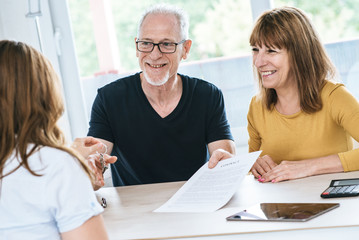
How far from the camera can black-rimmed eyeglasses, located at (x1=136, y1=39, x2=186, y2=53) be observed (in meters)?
2.29

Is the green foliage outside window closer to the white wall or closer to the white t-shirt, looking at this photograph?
the white wall

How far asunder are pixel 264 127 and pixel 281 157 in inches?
6.4

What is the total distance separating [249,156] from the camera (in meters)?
1.70

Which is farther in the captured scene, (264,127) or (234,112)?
(234,112)

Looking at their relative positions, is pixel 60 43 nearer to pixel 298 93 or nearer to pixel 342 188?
pixel 298 93

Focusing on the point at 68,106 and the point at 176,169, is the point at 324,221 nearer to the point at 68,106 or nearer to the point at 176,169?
the point at 176,169

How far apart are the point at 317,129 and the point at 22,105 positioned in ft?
4.38

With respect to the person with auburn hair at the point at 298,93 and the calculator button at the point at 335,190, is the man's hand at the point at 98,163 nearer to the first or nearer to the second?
the person with auburn hair at the point at 298,93

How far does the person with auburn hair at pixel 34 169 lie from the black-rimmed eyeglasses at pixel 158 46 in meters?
1.21

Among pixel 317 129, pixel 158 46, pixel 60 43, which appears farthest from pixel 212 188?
pixel 60 43

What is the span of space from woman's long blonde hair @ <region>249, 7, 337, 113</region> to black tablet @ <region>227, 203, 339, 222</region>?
2.41 ft

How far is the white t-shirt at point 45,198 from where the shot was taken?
1.06 metres

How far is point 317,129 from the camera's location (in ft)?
6.63

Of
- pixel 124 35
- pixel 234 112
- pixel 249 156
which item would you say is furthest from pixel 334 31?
pixel 249 156
